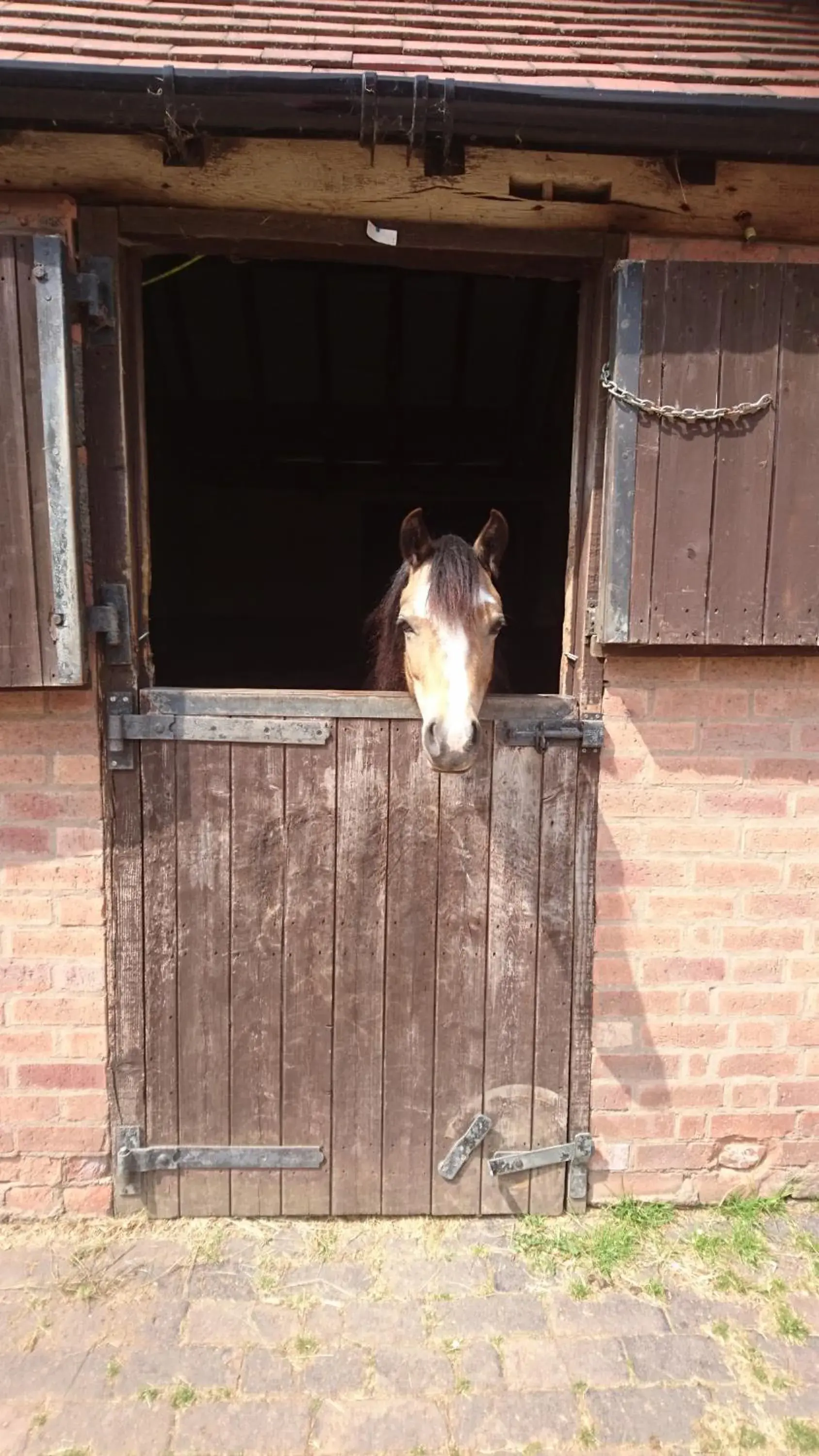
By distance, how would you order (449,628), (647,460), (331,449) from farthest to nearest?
(331,449) < (647,460) < (449,628)

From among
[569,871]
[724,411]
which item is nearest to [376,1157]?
[569,871]

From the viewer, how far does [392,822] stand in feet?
9.56

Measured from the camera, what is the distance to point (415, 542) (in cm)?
285

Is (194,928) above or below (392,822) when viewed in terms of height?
below

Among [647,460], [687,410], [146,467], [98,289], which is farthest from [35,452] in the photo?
[687,410]

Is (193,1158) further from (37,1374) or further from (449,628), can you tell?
(449,628)

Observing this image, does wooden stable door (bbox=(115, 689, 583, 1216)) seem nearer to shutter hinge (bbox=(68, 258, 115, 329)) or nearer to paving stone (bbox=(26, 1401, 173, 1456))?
paving stone (bbox=(26, 1401, 173, 1456))

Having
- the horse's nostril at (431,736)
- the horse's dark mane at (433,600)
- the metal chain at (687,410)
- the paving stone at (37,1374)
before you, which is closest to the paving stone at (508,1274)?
the paving stone at (37,1374)

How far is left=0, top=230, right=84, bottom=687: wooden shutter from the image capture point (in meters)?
2.49

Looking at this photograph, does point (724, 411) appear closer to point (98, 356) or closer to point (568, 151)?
point (568, 151)

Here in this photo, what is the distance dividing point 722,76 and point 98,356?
214 centimetres

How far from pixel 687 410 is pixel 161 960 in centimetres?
257

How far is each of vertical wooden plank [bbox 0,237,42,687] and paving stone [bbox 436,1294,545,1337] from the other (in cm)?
236

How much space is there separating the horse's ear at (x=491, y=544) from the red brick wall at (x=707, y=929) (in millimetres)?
566
